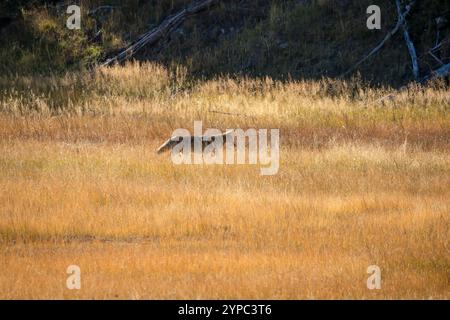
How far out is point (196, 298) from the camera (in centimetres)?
839

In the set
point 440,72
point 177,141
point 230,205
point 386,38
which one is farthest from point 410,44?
point 230,205

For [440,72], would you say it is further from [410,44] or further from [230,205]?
[230,205]

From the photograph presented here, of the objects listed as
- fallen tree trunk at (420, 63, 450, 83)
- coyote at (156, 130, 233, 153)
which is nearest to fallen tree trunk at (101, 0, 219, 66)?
fallen tree trunk at (420, 63, 450, 83)

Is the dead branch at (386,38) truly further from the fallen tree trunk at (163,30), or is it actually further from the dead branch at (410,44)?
the fallen tree trunk at (163,30)

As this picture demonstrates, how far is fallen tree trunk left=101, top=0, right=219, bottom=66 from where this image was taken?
31.3m

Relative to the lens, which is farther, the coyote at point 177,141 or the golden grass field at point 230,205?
the coyote at point 177,141

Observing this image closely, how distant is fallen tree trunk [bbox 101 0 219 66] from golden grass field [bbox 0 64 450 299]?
866cm

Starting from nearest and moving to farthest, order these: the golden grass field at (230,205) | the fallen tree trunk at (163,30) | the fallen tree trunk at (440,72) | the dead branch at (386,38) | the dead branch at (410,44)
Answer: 1. the golden grass field at (230,205)
2. the fallen tree trunk at (440,72)
3. the dead branch at (410,44)
4. the dead branch at (386,38)
5. the fallen tree trunk at (163,30)

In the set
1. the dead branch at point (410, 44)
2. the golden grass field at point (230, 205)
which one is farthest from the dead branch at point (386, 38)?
the golden grass field at point (230, 205)

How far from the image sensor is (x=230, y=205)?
12430 millimetres

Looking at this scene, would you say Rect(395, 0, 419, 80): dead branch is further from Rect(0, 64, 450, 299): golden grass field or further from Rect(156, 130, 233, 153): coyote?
Rect(156, 130, 233, 153): coyote

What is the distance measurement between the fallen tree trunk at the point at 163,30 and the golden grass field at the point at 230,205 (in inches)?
341

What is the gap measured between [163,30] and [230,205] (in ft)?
67.3

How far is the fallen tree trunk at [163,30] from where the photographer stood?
3134 cm
